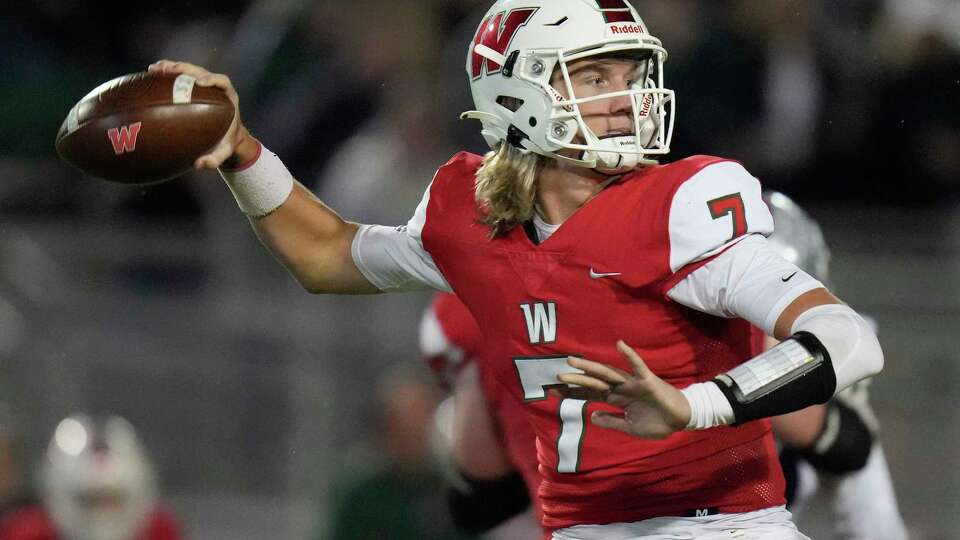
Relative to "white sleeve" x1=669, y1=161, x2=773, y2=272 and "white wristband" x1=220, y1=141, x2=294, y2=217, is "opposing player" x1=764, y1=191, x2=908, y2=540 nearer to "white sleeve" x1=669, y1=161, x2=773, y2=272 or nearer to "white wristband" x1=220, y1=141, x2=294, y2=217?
"white sleeve" x1=669, y1=161, x2=773, y2=272

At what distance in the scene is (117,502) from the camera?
599 cm

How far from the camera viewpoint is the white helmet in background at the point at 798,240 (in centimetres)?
407

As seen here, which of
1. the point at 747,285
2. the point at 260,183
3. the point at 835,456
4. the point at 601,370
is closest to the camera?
the point at 601,370

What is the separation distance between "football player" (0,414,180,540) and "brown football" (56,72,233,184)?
A: 113 inches

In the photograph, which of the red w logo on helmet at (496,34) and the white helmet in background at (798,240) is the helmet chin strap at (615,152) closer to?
the red w logo on helmet at (496,34)

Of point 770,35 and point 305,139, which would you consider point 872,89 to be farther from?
point 305,139

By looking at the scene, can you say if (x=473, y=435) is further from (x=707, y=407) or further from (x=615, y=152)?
(x=707, y=407)

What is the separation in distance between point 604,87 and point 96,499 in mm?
3485

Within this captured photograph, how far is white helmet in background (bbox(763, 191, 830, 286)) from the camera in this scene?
4070 mm

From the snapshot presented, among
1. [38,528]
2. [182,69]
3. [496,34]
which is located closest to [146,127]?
[182,69]

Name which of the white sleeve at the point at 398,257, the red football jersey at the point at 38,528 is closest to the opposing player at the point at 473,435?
the white sleeve at the point at 398,257

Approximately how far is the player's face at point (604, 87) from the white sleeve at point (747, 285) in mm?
406

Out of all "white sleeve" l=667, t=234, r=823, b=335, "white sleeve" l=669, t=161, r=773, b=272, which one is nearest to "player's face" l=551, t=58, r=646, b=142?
"white sleeve" l=669, t=161, r=773, b=272

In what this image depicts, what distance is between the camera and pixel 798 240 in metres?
4.12
